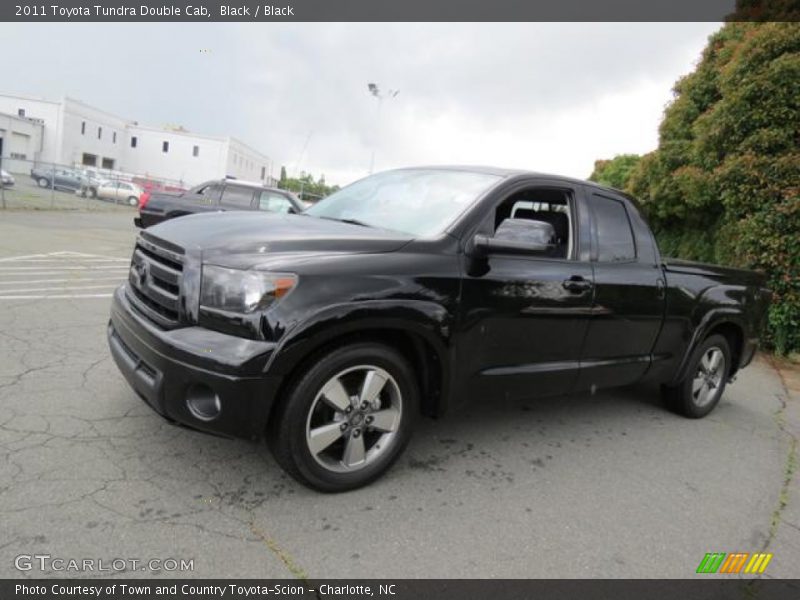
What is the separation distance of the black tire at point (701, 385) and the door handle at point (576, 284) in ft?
5.65

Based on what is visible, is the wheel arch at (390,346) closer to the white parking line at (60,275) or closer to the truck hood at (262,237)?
the truck hood at (262,237)

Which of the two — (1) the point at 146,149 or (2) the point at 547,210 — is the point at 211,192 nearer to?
(2) the point at 547,210

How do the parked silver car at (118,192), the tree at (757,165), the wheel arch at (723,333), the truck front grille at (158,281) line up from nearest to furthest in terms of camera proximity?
the truck front grille at (158,281)
the wheel arch at (723,333)
the tree at (757,165)
the parked silver car at (118,192)

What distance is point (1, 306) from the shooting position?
5.89 metres

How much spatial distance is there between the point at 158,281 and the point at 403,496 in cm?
173

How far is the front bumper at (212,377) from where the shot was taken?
8.61 feet

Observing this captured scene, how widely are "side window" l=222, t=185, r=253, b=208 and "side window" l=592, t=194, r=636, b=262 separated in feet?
34.8

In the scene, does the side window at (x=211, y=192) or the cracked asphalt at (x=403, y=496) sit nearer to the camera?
the cracked asphalt at (x=403, y=496)

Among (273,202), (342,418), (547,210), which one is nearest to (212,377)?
(342,418)

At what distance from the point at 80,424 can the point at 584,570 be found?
2904 mm

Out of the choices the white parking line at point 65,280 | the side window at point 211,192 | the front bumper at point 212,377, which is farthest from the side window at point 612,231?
the side window at point 211,192

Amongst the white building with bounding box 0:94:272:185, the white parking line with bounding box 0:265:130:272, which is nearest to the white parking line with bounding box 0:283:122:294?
the white parking line with bounding box 0:265:130:272
